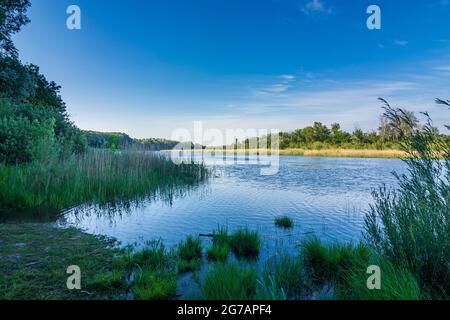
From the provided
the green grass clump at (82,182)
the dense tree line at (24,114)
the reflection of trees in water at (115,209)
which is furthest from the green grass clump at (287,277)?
the dense tree line at (24,114)

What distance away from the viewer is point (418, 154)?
3.47 metres

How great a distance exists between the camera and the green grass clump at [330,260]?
364cm

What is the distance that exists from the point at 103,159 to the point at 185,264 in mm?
8941

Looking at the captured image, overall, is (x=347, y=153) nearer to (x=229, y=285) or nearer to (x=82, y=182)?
(x=82, y=182)

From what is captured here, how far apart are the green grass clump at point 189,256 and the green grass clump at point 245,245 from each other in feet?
2.32

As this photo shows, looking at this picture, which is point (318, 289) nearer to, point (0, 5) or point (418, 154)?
point (418, 154)

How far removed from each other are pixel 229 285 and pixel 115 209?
6197 mm

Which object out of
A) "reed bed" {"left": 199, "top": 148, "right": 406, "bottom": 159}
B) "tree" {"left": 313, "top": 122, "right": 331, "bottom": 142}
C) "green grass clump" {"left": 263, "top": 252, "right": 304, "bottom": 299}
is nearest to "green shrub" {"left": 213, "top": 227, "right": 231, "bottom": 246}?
"green grass clump" {"left": 263, "top": 252, "right": 304, "bottom": 299}

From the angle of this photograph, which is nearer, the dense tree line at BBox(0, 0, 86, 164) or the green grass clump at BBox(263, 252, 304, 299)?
the green grass clump at BBox(263, 252, 304, 299)

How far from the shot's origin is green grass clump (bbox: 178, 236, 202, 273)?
12.7ft

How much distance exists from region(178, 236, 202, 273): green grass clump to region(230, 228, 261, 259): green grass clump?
706mm

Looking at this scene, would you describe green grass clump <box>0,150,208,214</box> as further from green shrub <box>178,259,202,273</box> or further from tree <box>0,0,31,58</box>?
tree <box>0,0,31,58</box>

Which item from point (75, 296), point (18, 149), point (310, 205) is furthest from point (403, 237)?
point (18, 149)

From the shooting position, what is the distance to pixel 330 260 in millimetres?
3877
